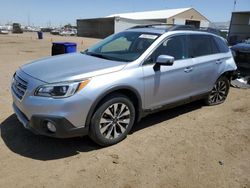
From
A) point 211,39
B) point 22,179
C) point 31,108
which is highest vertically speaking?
point 211,39

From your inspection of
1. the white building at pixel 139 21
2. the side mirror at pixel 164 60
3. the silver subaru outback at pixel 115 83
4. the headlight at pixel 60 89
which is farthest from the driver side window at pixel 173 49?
the white building at pixel 139 21

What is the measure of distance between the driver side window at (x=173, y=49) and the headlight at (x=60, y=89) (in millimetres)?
1351

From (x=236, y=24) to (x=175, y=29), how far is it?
3704cm

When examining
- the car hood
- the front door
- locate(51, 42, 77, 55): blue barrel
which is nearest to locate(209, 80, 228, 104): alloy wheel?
the front door

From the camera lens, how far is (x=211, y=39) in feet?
19.2

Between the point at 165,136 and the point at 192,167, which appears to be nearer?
the point at 192,167

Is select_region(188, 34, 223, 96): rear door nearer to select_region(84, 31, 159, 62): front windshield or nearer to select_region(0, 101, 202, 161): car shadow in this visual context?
select_region(84, 31, 159, 62): front windshield

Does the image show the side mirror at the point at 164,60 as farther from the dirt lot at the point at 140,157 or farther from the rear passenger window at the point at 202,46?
the dirt lot at the point at 140,157

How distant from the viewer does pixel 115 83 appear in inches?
150

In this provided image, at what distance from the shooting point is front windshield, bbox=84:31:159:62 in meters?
4.44

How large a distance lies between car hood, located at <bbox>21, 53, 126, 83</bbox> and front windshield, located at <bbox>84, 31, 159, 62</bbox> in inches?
10.6

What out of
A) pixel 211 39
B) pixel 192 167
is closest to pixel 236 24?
pixel 211 39

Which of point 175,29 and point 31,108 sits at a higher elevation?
point 175,29

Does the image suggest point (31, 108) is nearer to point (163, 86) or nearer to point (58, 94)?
point (58, 94)
